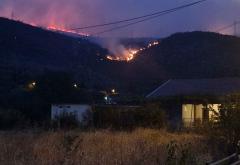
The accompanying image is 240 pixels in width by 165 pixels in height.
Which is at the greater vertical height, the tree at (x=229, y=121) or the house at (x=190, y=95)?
the house at (x=190, y=95)

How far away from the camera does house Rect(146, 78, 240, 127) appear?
55.4 metres

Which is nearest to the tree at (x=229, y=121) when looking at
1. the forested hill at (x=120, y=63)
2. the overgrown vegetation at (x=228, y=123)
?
the overgrown vegetation at (x=228, y=123)

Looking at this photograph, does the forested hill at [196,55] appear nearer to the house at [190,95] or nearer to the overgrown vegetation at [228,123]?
the house at [190,95]

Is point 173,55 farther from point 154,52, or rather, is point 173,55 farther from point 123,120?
point 123,120

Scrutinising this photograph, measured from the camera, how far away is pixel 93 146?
1845cm

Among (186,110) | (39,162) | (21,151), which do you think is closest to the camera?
(39,162)

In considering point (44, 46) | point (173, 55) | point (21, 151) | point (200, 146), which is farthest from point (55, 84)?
point (21, 151)

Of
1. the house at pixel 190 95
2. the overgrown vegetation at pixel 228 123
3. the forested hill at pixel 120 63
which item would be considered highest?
the forested hill at pixel 120 63

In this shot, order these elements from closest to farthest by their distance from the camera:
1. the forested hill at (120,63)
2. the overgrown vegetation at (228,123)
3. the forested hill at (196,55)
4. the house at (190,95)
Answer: the overgrown vegetation at (228,123) < the house at (190,95) < the forested hill at (196,55) < the forested hill at (120,63)

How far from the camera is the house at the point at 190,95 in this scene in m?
55.4

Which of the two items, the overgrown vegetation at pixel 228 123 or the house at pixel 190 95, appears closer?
the overgrown vegetation at pixel 228 123

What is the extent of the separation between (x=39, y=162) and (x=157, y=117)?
29.2 m

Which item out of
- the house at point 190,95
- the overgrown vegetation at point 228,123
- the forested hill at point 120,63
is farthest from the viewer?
the forested hill at point 120,63

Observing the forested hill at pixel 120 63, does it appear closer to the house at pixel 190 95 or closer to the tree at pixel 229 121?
the house at pixel 190 95
